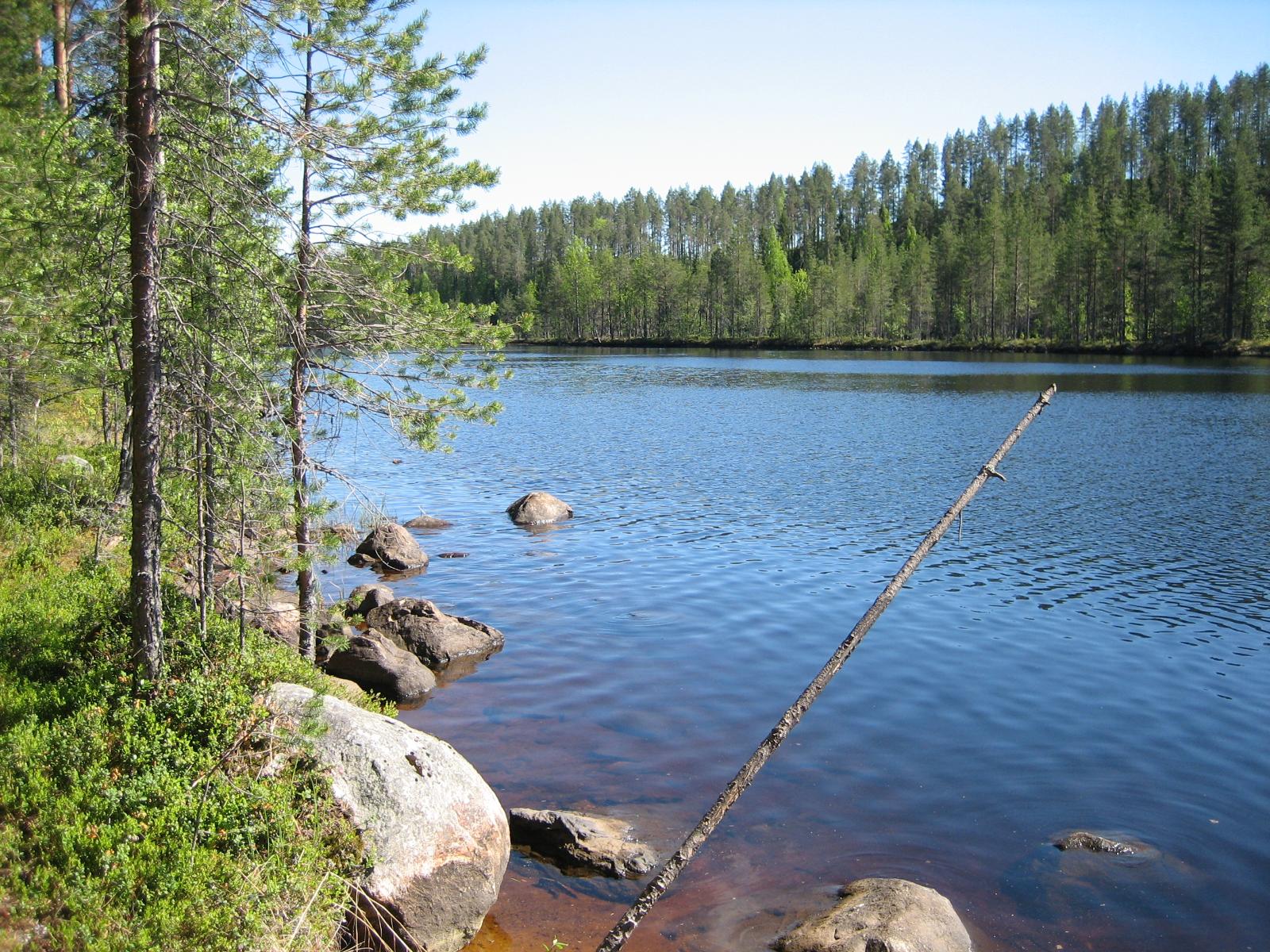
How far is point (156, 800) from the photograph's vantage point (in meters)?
7.98

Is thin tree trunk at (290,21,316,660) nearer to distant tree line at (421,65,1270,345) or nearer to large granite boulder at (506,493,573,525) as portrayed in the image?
Answer: large granite boulder at (506,493,573,525)

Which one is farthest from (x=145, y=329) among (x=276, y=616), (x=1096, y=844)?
(x=1096, y=844)

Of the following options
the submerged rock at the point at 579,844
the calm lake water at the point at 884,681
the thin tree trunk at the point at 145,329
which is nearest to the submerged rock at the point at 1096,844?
the calm lake water at the point at 884,681

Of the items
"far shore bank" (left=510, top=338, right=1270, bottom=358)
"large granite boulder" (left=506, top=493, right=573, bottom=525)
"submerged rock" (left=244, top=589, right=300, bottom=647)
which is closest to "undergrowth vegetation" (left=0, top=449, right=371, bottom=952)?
"submerged rock" (left=244, top=589, right=300, bottom=647)

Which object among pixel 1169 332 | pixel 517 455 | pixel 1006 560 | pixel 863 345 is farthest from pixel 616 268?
pixel 1006 560

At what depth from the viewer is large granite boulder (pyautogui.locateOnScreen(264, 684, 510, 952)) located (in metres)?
8.21

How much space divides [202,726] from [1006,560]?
1859cm

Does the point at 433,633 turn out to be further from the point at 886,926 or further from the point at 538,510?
A: the point at 538,510

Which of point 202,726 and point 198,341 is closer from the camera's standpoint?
point 202,726

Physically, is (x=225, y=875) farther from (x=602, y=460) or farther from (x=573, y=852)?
(x=602, y=460)

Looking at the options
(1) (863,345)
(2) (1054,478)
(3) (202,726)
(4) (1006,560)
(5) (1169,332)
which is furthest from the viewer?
(1) (863,345)

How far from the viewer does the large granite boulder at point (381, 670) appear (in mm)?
14727

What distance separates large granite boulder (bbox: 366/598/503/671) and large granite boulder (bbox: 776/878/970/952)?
28.9 feet

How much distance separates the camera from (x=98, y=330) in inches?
390
